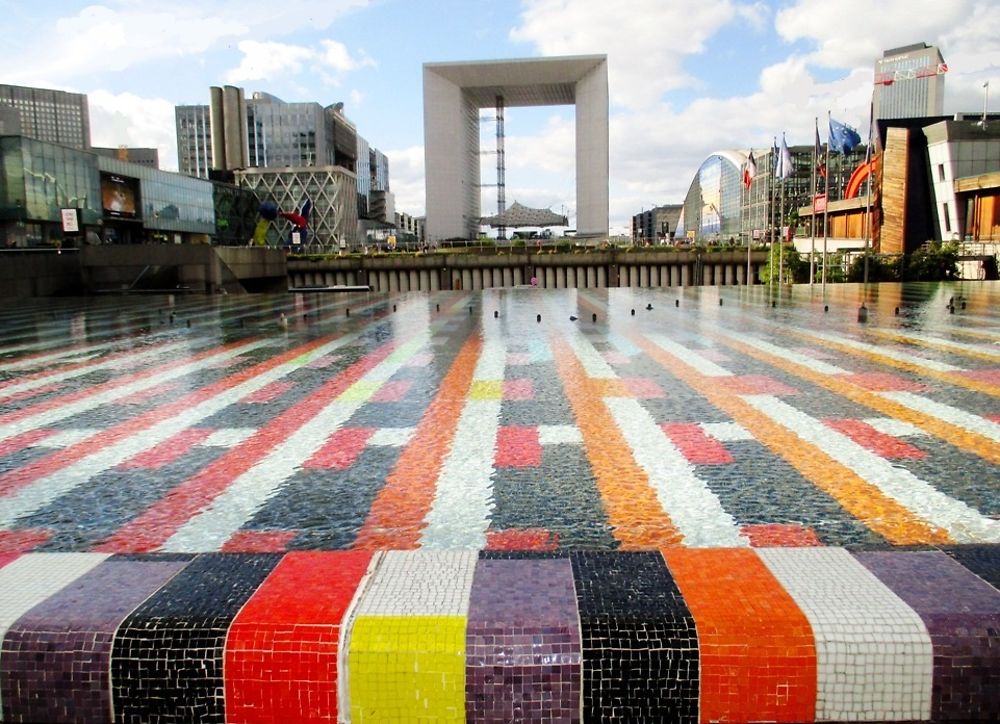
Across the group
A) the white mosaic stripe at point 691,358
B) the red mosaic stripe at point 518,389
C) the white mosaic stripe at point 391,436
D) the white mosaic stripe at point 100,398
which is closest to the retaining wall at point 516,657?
the white mosaic stripe at point 391,436

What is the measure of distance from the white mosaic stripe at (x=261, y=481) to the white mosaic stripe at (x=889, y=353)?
7677mm

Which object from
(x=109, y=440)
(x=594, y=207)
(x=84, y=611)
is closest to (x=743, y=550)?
(x=84, y=611)

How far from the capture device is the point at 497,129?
6038 inches

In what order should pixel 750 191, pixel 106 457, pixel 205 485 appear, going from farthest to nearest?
pixel 750 191
pixel 106 457
pixel 205 485

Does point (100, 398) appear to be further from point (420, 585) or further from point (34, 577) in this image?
point (420, 585)

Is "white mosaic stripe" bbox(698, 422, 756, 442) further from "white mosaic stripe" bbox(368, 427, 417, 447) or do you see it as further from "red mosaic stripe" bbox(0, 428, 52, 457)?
"red mosaic stripe" bbox(0, 428, 52, 457)

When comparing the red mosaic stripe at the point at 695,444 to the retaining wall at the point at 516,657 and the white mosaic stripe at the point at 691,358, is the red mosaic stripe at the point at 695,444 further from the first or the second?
the white mosaic stripe at the point at 691,358

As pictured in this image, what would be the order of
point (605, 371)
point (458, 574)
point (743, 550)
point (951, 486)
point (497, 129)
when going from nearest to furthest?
point (458, 574), point (743, 550), point (951, 486), point (605, 371), point (497, 129)

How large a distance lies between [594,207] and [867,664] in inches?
5163

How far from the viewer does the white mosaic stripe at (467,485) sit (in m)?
4.84

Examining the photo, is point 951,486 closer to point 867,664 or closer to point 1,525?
point 867,664

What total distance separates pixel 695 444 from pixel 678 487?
1.35 meters

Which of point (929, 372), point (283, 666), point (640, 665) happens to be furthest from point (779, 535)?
point (929, 372)

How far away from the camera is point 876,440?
6.98 m
